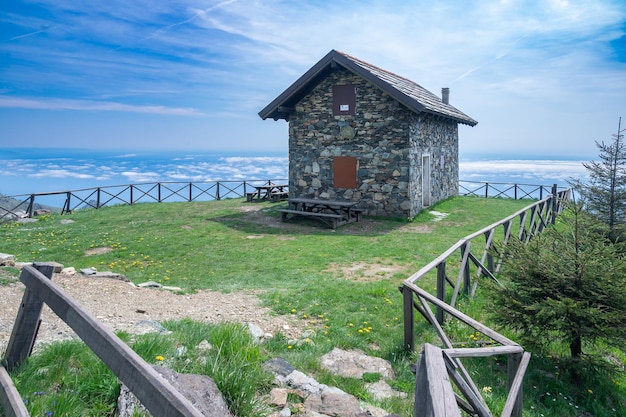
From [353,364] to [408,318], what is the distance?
3.11 feet

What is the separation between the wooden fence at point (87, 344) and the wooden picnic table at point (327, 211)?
11.6 m

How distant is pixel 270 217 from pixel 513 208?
10957mm

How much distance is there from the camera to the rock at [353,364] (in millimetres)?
4594

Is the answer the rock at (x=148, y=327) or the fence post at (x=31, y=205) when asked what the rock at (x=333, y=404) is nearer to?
the rock at (x=148, y=327)

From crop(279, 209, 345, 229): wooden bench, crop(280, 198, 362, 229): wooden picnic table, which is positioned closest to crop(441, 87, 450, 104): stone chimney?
crop(280, 198, 362, 229): wooden picnic table

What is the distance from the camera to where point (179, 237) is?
1268cm

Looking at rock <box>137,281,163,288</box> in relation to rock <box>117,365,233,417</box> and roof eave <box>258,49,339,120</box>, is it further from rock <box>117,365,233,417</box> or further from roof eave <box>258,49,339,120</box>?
roof eave <box>258,49,339,120</box>

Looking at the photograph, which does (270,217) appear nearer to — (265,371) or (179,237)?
(179,237)

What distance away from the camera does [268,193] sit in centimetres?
2152

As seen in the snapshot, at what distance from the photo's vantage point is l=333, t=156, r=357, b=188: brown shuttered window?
53.8 ft

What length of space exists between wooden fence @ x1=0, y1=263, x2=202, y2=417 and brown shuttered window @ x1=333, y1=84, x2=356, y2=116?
46.4 ft

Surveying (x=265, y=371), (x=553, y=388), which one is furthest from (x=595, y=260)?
(x=265, y=371)

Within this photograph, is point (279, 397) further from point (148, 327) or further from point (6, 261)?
point (6, 261)

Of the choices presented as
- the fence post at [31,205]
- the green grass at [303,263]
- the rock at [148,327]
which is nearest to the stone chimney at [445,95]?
the green grass at [303,263]
